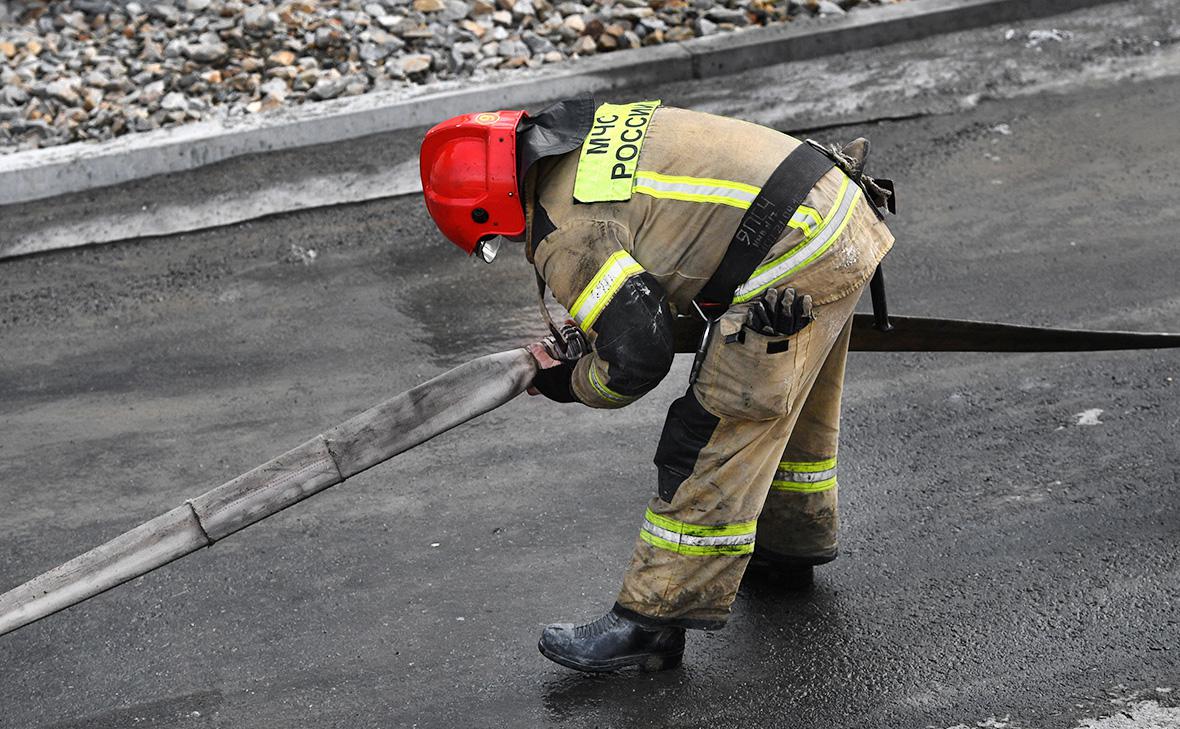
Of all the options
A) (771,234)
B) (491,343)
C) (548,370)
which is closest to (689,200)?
(771,234)

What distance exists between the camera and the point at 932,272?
6.00 m

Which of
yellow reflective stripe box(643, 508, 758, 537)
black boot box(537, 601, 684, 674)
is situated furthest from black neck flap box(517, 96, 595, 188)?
black boot box(537, 601, 684, 674)

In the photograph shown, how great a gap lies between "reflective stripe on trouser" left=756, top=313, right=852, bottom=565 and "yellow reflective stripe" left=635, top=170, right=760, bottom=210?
26.1 inches

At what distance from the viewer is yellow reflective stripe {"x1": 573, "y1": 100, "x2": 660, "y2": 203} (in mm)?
3416

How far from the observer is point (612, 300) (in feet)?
10.9

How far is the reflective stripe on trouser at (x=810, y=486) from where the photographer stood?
3969 millimetres

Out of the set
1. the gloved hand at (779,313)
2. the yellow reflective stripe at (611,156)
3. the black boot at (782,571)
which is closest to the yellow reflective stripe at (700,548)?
the black boot at (782,571)

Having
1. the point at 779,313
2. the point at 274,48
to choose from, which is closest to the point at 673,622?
the point at 779,313

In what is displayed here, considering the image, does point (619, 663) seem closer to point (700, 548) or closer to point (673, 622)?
point (673, 622)

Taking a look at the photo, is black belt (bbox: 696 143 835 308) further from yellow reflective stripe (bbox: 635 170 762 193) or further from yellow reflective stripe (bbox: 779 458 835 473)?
yellow reflective stripe (bbox: 779 458 835 473)

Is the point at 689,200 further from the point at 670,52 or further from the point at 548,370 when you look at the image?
the point at 670,52

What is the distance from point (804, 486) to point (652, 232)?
3.41 ft

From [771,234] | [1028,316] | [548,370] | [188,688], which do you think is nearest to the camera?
[771,234]

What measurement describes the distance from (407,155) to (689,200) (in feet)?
13.5
